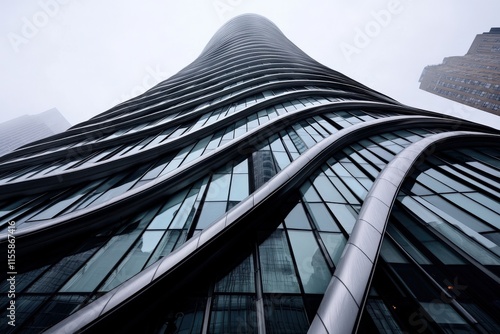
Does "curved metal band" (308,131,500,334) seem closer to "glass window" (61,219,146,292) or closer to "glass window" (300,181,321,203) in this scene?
"glass window" (300,181,321,203)

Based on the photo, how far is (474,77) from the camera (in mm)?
85438

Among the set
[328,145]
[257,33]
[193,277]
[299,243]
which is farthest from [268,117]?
[257,33]

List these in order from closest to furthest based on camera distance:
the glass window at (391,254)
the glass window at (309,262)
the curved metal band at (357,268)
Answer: the curved metal band at (357,268) < the glass window at (309,262) < the glass window at (391,254)

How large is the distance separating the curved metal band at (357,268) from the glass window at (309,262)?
34.3 inches

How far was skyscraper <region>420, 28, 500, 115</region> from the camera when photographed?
7925 centimetres

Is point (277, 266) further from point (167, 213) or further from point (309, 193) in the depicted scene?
point (167, 213)

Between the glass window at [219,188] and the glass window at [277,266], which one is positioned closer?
the glass window at [277,266]

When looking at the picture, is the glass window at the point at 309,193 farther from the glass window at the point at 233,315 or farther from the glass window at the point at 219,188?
the glass window at the point at 233,315

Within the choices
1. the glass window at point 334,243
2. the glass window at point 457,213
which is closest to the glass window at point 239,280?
the glass window at point 334,243

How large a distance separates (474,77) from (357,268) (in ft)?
405

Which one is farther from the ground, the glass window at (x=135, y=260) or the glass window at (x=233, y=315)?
the glass window at (x=135, y=260)

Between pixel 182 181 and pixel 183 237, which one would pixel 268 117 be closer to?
pixel 182 181

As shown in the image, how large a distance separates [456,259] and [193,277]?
6.82 m

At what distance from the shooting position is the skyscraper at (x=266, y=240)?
460cm
